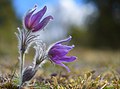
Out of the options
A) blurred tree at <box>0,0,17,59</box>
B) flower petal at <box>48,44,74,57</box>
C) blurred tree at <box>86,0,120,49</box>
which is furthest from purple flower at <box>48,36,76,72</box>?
blurred tree at <box>86,0,120,49</box>

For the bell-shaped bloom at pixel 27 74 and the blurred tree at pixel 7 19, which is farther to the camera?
the blurred tree at pixel 7 19

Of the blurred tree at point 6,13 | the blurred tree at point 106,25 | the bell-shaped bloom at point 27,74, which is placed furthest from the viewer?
the blurred tree at point 106,25

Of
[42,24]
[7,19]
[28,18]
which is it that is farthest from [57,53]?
[7,19]

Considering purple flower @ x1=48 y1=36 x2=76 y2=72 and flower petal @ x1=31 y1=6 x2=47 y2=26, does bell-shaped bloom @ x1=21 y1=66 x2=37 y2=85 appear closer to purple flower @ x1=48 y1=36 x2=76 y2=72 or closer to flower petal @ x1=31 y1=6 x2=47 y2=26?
purple flower @ x1=48 y1=36 x2=76 y2=72

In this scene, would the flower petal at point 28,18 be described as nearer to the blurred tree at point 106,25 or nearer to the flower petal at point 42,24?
the flower petal at point 42,24

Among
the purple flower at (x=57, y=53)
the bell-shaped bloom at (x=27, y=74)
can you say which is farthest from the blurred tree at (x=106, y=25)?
the bell-shaped bloom at (x=27, y=74)
